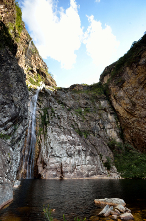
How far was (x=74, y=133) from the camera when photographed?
30.3 meters

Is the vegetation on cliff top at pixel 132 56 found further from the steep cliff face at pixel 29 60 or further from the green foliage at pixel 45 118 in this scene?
the steep cliff face at pixel 29 60

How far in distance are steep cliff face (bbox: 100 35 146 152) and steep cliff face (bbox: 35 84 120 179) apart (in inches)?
139

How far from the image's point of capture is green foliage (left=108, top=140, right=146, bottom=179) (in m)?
25.4

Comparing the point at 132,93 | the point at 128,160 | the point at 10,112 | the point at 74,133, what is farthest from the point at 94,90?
the point at 10,112

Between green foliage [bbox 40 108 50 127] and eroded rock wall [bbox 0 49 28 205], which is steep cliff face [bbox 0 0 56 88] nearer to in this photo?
green foliage [bbox 40 108 50 127]

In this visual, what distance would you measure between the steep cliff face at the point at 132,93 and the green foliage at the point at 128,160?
7.20 ft

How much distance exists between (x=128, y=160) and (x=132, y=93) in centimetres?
1520

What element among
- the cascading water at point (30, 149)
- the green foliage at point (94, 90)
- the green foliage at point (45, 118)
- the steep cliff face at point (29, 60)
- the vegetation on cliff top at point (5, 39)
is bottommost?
the cascading water at point (30, 149)

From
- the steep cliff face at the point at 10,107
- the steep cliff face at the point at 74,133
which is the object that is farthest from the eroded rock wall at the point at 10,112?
the steep cliff face at the point at 74,133

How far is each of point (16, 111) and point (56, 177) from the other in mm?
15239

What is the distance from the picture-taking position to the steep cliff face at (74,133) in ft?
80.8

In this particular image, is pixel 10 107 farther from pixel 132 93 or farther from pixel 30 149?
pixel 132 93

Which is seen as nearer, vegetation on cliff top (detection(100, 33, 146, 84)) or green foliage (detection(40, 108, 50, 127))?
green foliage (detection(40, 108, 50, 127))

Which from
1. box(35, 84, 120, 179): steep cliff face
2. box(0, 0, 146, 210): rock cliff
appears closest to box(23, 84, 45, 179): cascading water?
box(0, 0, 146, 210): rock cliff
